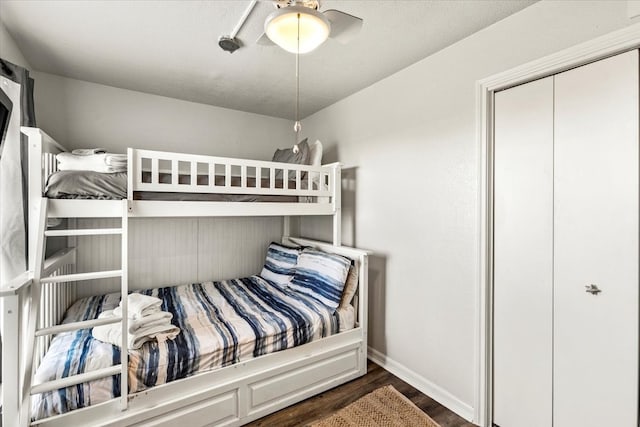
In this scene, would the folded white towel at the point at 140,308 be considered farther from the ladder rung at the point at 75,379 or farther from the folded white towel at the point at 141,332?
the ladder rung at the point at 75,379

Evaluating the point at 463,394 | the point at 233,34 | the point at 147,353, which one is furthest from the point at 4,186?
the point at 463,394

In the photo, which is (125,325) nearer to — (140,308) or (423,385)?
(140,308)

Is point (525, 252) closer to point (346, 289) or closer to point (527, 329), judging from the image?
point (527, 329)

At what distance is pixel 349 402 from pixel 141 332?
1.47m

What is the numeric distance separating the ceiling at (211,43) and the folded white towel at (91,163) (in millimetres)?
805

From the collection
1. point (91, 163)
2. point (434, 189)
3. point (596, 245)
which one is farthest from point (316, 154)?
point (596, 245)

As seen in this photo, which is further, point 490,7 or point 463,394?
point 463,394

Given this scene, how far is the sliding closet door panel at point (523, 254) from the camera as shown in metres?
1.60

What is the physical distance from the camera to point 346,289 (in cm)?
246

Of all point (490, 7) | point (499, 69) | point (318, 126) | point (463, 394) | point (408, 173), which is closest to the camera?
point (490, 7)

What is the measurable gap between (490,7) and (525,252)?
55.0 inches

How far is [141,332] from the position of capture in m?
1.74

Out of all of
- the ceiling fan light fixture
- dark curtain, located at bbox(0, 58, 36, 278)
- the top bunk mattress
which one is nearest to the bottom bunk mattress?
dark curtain, located at bbox(0, 58, 36, 278)

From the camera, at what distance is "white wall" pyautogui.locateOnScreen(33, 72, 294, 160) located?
8.34 feet
